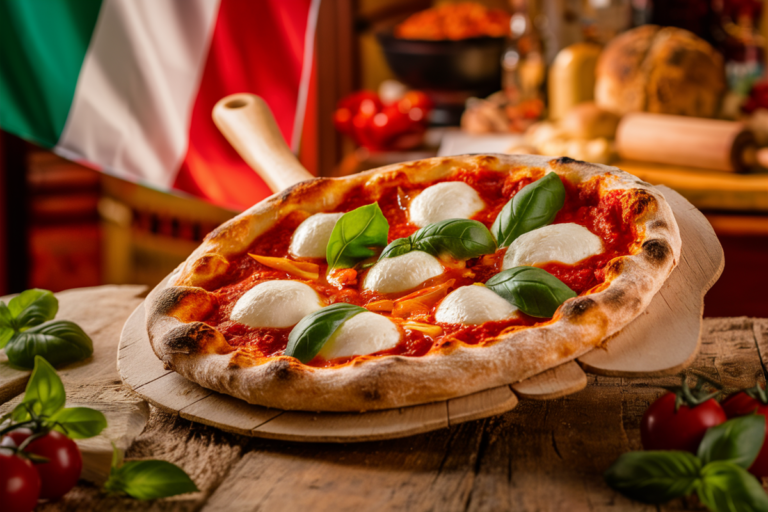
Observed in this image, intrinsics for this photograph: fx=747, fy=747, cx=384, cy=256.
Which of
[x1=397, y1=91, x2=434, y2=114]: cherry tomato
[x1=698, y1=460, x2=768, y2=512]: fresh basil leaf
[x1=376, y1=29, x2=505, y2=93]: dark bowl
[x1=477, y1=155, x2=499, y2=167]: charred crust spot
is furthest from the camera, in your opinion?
[x1=376, y1=29, x2=505, y2=93]: dark bowl

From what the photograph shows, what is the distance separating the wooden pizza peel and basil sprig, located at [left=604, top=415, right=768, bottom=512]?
0.67 ft

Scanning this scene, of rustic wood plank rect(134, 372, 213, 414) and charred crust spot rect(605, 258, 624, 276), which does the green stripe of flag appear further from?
Result: charred crust spot rect(605, 258, 624, 276)

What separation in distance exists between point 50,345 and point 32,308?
15 centimetres

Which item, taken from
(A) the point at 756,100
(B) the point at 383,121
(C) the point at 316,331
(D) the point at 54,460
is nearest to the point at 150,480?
(D) the point at 54,460

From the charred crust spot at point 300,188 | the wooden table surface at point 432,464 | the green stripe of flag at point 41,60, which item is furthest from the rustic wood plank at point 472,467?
the green stripe of flag at point 41,60

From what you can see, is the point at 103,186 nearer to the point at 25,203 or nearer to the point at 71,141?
the point at 25,203

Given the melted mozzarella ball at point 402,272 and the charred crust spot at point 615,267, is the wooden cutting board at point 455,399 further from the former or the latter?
the melted mozzarella ball at point 402,272

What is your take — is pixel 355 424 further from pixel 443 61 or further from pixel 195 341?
pixel 443 61

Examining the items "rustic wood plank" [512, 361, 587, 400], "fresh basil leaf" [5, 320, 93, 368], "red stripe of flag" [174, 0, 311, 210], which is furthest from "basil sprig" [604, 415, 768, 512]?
"red stripe of flag" [174, 0, 311, 210]

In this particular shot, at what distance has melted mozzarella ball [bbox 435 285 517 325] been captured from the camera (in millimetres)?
1398

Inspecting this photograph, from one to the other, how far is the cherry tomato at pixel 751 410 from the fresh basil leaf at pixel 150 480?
2.55 ft

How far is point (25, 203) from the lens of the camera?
12.9 ft

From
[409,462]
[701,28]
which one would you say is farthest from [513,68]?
[409,462]

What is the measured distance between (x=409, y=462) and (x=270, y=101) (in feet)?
8.41
